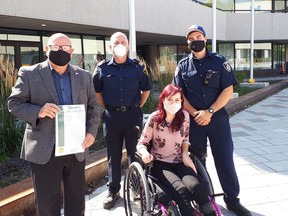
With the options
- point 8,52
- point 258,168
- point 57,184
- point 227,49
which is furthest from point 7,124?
point 227,49

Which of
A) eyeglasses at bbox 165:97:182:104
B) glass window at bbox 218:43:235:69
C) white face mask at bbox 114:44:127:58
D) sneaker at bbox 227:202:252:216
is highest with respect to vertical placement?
glass window at bbox 218:43:235:69

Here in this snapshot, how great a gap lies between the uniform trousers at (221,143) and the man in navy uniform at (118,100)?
616 millimetres

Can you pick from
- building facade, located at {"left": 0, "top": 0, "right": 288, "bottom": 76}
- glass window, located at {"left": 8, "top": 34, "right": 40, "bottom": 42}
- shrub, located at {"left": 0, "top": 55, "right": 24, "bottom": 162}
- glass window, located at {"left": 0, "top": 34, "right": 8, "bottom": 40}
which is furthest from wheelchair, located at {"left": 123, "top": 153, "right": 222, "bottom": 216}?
glass window, located at {"left": 8, "top": 34, "right": 40, "bottom": 42}

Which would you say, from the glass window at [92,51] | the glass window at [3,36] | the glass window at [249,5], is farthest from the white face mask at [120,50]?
the glass window at [249,5]

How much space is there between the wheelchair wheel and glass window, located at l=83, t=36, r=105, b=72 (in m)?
10.4

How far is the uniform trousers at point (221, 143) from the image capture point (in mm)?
3430

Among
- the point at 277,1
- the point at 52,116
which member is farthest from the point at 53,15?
the point at 277,1

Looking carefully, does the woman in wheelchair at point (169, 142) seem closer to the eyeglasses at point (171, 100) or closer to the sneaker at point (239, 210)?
the eyeglasses at point (171, 100)

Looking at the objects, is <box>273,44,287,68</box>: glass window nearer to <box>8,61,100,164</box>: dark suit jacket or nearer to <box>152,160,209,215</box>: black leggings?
<box>152,160,209,215</box>: black leggings

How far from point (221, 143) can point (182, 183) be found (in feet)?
2.80

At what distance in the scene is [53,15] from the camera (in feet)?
28.6

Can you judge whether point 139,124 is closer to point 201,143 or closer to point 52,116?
point 201,143

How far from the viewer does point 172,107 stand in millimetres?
3021

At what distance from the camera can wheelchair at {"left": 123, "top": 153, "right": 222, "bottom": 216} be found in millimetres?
2652
